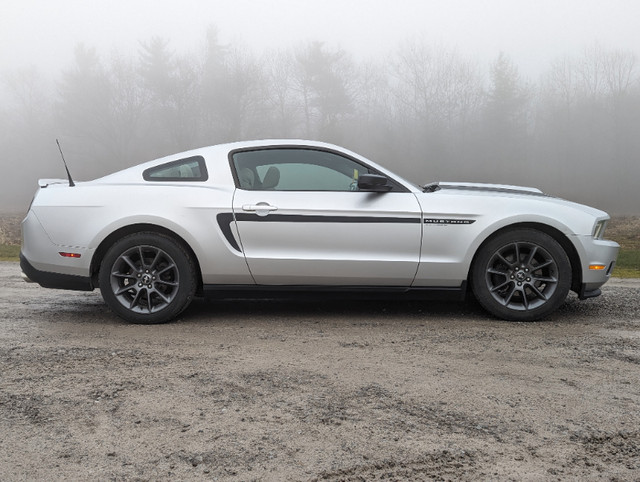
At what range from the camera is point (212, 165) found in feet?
17.0

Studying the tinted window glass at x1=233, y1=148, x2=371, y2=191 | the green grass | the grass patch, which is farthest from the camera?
the grass patch

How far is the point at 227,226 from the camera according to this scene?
4.95 m

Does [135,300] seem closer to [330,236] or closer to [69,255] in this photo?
[69,255]

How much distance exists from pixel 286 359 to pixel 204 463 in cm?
153

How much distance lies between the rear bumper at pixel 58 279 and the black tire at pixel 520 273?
125 inches

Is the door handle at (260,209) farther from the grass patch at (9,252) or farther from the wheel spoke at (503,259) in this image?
the grass patch at (9,252)

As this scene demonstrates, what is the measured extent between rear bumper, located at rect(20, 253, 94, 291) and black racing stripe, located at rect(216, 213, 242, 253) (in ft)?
3.88

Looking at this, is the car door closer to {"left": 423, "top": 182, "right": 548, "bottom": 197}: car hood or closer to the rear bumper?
{"left": 423, "top": 182, "right": 548, "bottom": 197}: car hood

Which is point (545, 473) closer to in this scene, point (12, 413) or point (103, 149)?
point (12, 413)

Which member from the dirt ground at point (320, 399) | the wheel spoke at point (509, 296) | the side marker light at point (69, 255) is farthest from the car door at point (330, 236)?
the side marker light at point (69, 255)

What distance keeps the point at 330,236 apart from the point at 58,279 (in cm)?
225

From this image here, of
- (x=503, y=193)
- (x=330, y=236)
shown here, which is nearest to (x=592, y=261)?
(x=503, y=193)

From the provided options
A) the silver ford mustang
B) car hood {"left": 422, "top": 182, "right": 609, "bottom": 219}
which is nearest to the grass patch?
the silver ford mustang

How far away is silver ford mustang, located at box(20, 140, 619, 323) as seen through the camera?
495cm
